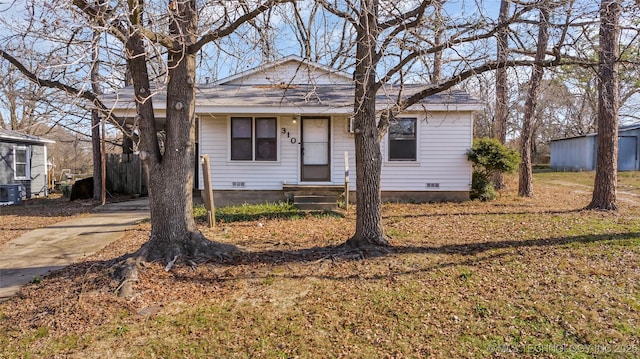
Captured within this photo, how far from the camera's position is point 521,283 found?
14.0 feet

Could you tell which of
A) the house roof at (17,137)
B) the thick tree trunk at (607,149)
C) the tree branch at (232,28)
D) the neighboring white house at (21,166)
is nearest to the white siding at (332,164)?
the thick tree trunk at (607,149)

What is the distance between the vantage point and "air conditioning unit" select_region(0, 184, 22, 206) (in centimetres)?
1355

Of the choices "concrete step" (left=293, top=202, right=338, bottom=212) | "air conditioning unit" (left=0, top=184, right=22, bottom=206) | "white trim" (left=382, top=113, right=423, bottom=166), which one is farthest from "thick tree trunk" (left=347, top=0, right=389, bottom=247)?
"air conditioning unit" (left=0, top=184, right=22, bottom=206)

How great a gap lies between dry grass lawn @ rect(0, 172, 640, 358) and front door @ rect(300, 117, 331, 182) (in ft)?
16.2

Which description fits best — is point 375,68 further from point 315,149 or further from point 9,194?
point 9,194

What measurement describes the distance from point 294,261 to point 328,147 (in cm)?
615

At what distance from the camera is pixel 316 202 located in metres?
9.72

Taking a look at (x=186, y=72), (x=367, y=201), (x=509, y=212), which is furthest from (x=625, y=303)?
(x=186, y=72)

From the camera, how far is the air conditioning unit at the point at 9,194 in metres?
13.6

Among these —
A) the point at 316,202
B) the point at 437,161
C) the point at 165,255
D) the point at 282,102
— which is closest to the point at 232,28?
the point at 165,255

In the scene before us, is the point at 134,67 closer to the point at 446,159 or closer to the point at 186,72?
the point at 186,72

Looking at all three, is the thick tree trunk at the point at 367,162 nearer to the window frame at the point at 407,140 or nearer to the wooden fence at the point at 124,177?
the window frame at the point at 407,140

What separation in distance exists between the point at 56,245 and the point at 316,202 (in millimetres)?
5704

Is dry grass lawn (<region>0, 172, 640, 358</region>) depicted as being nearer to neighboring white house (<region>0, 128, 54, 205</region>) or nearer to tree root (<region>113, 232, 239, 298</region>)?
tree root (<region>113, 232, 239, 298</region>)
